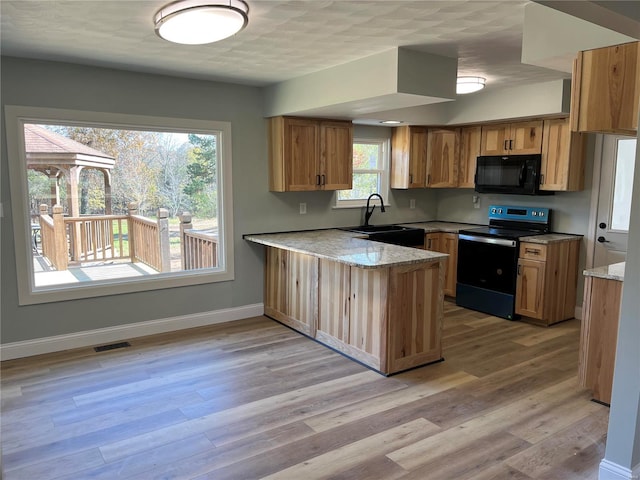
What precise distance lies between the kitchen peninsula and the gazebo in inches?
68.7

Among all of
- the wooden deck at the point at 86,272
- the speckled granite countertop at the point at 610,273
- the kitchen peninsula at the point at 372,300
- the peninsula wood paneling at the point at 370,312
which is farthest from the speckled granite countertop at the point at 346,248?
the wooden deck at the point at 86,272

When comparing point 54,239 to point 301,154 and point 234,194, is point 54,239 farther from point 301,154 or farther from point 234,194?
point 301,154

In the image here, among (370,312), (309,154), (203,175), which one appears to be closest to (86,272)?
(203,175)

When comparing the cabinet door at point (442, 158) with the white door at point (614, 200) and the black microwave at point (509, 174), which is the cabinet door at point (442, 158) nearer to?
the black microwave at point (509, 174)

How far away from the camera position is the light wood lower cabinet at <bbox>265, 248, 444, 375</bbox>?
342 centimetres

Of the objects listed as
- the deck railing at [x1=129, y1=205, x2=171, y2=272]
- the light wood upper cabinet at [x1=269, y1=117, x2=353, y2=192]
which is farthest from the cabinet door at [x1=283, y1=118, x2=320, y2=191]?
the deck railing at [x1=129, y1=205, x2=171, y2=272]

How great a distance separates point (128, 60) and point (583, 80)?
3.16 metres

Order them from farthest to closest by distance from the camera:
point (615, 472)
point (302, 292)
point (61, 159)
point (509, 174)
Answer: point (509, 174)
point (302, 292)
point (61, 159)
point (615, 472)

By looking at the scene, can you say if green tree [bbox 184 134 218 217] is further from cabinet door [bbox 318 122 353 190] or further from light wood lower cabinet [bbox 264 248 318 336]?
cabinet door [bbox 318 122 353 190]

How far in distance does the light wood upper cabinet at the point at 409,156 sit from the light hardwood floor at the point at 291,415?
224 cm

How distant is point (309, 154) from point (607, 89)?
2787 millimetres

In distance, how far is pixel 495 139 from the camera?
17.2 feet

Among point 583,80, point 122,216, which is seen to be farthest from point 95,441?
point 583,80

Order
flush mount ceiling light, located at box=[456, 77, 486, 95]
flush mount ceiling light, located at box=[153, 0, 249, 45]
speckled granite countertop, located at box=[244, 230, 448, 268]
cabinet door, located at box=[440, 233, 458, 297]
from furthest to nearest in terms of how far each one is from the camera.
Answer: cabinet door, located at box=[440, 233, 458, 297], flush mount ceiling light, located at box=[456, 77, 486, 95], speckled granite countertop, located at box=[244, 230, 448, 268], flush mount ceiling light, located at box=[153, 0, 249, 45]
